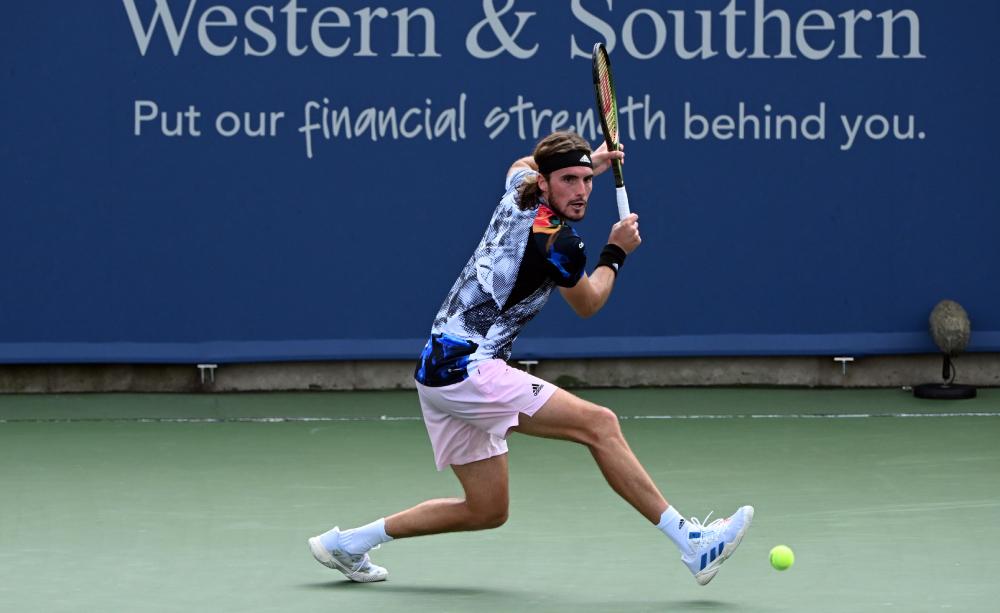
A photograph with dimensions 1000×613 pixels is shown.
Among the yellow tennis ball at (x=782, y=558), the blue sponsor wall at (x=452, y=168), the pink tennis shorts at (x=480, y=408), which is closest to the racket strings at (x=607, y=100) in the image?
the pink tennis shorts at (x=480, y=408)

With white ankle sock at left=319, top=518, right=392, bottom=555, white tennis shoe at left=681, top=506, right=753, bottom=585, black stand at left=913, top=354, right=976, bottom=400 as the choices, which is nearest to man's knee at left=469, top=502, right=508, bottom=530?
white ankle sock at left=319, top=518, right=392, bottom=555

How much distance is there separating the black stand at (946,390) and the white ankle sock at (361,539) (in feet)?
15.3

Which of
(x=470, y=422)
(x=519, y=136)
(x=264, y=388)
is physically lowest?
(x=264, y=388)

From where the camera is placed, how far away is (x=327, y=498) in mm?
7168

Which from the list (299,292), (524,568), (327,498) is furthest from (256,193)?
(524,568)

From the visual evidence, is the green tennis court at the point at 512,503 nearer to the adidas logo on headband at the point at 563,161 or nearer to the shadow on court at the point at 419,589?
the shadow on court at the point at 419,589

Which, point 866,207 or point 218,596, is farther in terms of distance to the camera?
point 866,207

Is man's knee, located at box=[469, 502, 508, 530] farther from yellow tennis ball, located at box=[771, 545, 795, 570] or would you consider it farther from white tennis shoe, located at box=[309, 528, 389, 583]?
yellow tennis ball, located at box=[771, 545, 795, 570]

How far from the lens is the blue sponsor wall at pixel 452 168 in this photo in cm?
942

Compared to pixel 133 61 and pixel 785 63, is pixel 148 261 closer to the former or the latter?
pixel 133 61

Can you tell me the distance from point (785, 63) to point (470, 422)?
4.70 metres

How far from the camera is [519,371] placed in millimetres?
5449

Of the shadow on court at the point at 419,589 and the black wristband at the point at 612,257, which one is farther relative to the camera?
the shadow on court at the point at 419,589

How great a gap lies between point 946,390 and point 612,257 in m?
4.53
